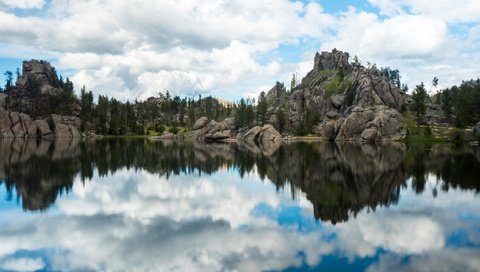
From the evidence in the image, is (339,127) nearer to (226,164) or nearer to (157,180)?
(226,164)

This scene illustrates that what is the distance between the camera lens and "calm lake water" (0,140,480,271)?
21.2m

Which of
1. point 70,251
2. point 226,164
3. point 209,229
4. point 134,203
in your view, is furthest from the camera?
point 226,164

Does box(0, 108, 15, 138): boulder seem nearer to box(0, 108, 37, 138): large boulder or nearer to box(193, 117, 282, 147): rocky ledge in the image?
box(0, 108, 37, 138): large boulder

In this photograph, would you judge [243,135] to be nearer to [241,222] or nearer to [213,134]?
[213,134]

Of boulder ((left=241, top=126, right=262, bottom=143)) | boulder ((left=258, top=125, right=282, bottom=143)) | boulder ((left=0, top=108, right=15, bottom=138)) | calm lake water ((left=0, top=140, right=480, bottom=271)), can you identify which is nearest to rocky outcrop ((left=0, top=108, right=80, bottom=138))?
boulder ((left=0, top=108, right=15, bottom=138))

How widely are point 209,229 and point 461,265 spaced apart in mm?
14886

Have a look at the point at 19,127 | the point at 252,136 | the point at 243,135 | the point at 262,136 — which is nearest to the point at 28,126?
the point at 19,127

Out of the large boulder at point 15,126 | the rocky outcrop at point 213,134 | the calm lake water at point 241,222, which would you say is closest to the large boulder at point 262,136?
the rocky outcrop at point 213,134

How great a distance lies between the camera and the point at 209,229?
27.7m

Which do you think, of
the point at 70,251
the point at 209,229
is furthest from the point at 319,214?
the point at 70,251

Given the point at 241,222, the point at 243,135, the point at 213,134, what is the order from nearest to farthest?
the point at 241,222 → the point at 213,134 → the point at 243,135

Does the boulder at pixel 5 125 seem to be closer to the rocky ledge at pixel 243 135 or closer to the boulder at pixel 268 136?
the rocky ledge at pixel 243 135

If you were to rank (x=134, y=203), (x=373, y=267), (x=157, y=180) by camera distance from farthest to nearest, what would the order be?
(x=157, y=180)
(x=134, y=203)
(x=373, y=267)

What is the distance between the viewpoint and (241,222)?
29812mm
